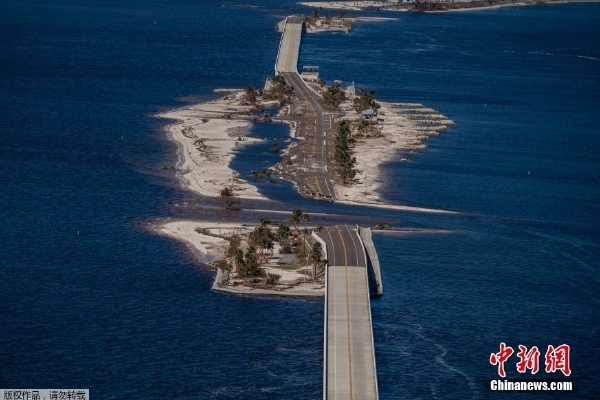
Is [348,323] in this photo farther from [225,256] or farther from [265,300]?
[225,256]

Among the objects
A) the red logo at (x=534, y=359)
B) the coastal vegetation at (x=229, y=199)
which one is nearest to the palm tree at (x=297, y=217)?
the coastal vegetation at (x=229, y=199)

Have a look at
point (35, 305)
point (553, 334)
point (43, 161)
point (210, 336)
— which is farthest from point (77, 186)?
point (553, 334)

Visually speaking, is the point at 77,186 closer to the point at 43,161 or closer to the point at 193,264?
the point at 43,161

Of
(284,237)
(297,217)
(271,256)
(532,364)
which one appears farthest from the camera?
(297,217)

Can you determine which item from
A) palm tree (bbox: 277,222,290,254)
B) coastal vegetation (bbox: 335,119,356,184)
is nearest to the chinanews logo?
palm tree (bbox: 277,222,290,254)

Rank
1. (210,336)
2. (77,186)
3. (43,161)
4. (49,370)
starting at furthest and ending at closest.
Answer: (43,161) → (77,186) → (210,336) → (49,370)

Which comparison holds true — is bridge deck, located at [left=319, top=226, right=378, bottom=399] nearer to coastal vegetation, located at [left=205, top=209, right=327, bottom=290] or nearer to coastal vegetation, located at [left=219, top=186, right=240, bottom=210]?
coastal vegetation, located at [left=205, top=209, right=327, bottom=290]

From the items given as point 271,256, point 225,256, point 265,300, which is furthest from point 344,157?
point 265,300

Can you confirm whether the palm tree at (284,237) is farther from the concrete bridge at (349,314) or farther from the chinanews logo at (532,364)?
the chinanews logo at (532,364)
